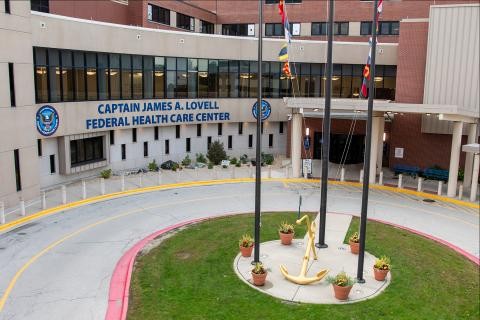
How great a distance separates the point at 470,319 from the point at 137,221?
15164mm

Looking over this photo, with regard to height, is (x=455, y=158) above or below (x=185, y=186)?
above

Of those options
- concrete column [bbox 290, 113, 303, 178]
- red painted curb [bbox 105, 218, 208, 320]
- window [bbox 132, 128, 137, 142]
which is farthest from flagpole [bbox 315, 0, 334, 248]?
window [bbox 132, 128, 137, 142]

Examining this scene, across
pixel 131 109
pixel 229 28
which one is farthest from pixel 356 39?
pixel 131 109

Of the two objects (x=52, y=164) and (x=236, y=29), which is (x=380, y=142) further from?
(x=236, y=29)

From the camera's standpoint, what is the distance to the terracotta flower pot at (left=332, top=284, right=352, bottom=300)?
15285 mm

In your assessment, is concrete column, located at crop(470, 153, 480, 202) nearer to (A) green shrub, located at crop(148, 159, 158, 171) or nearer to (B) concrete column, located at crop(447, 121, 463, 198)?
(B) concrete column, located at crop(447, 121, 463, 198)

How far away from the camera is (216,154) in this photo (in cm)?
3984

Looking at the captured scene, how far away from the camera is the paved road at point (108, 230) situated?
1552 centimetres

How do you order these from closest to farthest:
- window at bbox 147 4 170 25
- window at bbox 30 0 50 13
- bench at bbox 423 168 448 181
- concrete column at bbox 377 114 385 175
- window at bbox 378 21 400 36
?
bench at bbox 423 168 448 181
concrete column at bbox 377 114 385 175
window at bbox 30 0 50 13
window at bbox 147 4 170 25
window at bbox 378 21 400 36

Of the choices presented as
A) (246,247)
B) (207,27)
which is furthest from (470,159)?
(207,27)

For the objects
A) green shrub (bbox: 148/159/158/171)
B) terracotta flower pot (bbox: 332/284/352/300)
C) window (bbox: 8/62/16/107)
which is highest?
window (bbox: 8/62/16/107)

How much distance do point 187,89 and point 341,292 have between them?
89.5ft

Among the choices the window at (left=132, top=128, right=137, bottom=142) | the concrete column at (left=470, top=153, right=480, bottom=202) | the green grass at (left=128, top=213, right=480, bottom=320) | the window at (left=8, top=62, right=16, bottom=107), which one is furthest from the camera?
the window at (left=132, top=128, right=137, bottom=142)

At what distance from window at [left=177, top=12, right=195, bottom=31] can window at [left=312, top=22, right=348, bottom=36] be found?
41.5ft
